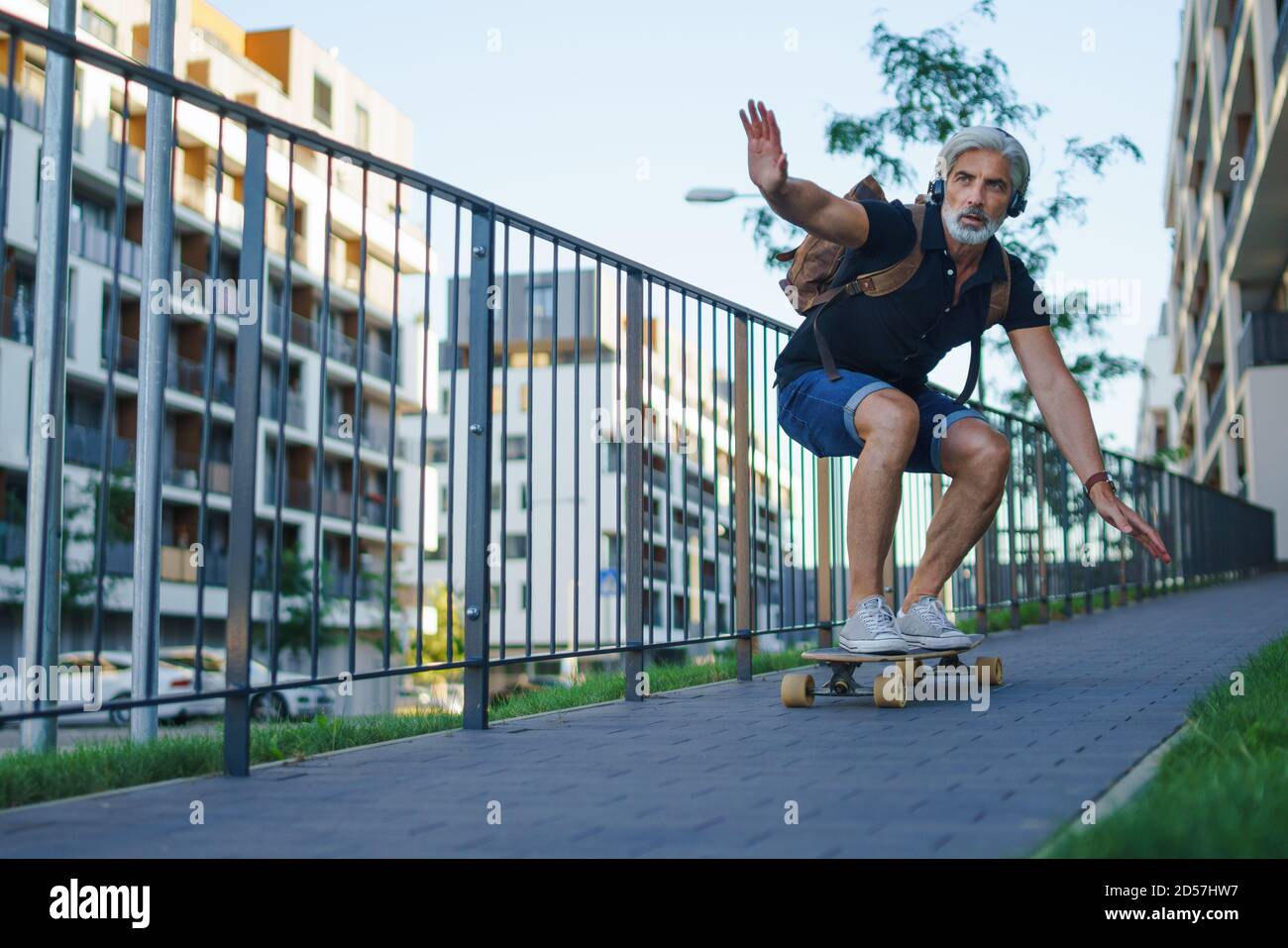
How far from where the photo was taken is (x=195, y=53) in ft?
131

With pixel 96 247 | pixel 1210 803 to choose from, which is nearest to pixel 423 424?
pixel 1210 803

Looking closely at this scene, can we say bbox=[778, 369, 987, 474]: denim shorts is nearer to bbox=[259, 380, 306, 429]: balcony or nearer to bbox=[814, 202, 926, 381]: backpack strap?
bbox=[814, 202, 926, 381]: backpack strap

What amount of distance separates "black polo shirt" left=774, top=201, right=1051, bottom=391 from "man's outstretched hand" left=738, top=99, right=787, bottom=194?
0.71 metres

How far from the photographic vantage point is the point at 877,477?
460 cm

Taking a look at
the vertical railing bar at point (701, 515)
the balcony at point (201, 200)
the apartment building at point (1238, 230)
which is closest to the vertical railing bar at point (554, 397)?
the vertical railing bar at point (701, 515)

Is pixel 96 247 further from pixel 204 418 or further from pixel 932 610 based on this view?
pixel 204 418

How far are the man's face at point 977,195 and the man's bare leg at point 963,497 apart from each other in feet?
2.35

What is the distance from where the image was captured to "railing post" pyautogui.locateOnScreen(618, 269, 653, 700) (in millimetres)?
5500

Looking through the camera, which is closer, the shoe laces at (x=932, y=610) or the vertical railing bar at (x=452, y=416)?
the vertical railing bar at (x=452, y=416)

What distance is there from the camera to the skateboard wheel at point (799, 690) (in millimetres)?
4734

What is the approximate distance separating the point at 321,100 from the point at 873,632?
46.2 meters

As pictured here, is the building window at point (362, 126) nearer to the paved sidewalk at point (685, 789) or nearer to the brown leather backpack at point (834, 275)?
the brown leather backpack at point (834, 275)

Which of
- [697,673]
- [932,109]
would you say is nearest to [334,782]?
[697,673]
